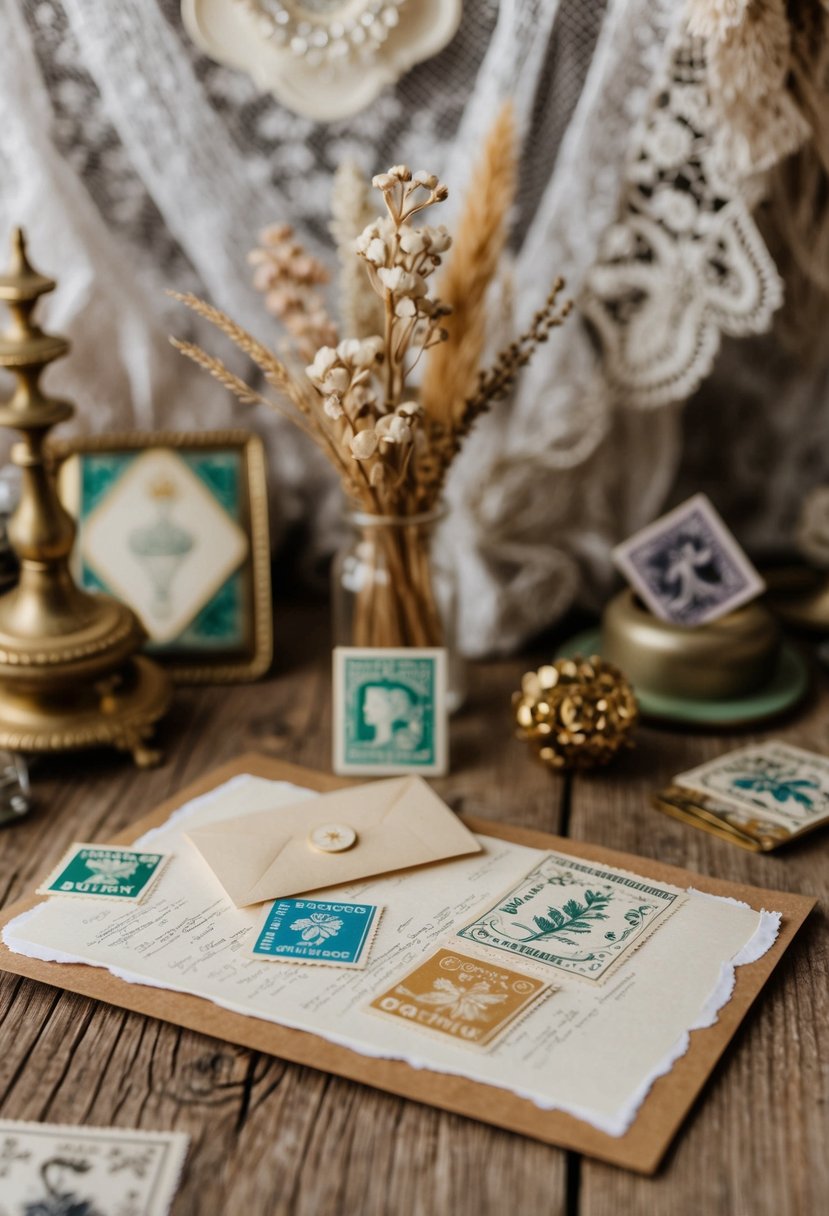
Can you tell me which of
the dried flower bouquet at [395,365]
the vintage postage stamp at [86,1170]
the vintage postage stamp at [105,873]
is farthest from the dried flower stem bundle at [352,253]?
the vintage postage stamp at [86,1170]

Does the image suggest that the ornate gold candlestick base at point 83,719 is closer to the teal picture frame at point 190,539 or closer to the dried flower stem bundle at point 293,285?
the teal picture frame at point 190,539

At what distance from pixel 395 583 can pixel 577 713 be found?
201 millimetres

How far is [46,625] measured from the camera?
1.01 meters

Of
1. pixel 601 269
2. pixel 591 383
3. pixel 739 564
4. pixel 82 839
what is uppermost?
pixel 601 269

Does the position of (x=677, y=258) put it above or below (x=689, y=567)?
above

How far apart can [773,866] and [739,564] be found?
0.33m

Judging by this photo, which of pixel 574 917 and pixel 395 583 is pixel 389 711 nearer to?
pixel 395 583

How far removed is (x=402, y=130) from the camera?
3.84ft

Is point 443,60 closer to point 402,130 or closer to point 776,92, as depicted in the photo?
point 402,130

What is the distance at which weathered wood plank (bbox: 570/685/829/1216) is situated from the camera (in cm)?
59

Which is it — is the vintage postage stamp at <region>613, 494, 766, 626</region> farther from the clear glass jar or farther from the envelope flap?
the envelope flap

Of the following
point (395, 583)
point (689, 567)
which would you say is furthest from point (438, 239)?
point (689, 567)

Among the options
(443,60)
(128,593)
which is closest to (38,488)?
(128,593)

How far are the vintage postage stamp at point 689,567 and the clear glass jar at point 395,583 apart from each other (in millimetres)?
188
